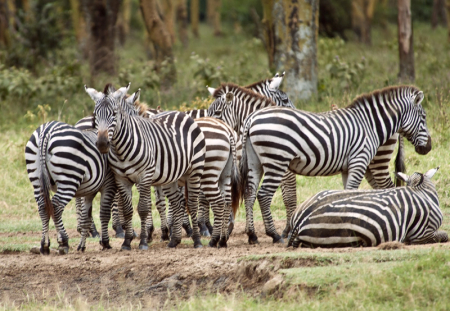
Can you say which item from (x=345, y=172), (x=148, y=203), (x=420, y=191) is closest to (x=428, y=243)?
(x=420, y=191)

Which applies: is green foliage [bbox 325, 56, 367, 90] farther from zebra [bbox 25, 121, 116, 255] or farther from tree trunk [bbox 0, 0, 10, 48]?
tree trunk [bbox 0, 0, 10, 48]

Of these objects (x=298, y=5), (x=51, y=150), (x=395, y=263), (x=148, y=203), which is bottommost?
(x=395, y=263)

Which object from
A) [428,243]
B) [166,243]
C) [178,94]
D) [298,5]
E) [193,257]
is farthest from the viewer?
[178,94]

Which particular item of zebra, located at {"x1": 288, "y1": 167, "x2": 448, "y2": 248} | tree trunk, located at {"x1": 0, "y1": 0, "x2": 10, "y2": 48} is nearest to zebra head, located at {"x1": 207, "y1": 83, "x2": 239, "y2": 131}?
zebra, located at {"x1": 288, "y1": 167, "x2": 448, "y2": 248}

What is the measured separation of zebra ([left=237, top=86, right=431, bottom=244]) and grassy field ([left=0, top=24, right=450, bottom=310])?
154 centimetres

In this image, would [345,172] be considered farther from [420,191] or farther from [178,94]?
[178,94]

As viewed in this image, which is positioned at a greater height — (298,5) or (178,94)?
(298,5)

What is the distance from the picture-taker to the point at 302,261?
5.52 metres

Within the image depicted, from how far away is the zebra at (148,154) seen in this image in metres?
6.64

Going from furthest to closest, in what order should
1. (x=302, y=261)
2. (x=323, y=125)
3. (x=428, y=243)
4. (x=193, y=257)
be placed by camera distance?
(x=323, y=125) < (x=428, y=243) < (x=193, y=257) < (x=302, y=261)

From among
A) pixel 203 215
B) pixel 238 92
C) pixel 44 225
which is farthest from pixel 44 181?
pixel 238 92

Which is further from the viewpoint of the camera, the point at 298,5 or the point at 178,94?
the point at 178,94

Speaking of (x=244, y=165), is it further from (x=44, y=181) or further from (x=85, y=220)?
(x=44, y=181)

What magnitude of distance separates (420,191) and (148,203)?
3207mm
